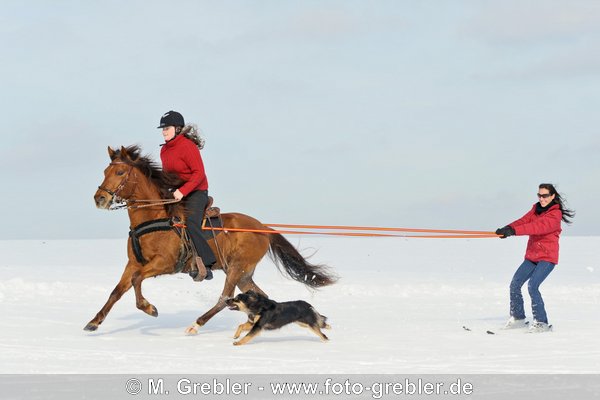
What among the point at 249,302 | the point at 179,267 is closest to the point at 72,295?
the point at 179,267

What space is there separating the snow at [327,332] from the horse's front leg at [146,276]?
0.41 m

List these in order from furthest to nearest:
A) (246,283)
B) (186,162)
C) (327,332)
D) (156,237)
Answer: (246,283)
(327,332)
(186,162)
(156,237)

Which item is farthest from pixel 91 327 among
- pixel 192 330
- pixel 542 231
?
pixel 542 231

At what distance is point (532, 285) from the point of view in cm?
1015

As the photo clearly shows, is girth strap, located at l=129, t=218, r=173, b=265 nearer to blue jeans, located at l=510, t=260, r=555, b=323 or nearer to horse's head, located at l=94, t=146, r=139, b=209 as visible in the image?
horse's head, located at l=94, t=146, r=139, b=209

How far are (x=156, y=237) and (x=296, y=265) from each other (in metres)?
2.33

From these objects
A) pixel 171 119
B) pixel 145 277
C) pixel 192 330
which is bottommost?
pixel 192 330

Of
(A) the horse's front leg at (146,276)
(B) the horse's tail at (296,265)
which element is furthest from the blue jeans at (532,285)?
(A) the horse's front leg at (146,276)

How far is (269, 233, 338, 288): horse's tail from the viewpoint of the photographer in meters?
10.9

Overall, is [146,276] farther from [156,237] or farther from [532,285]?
[532,285]

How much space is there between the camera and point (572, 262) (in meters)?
23.2

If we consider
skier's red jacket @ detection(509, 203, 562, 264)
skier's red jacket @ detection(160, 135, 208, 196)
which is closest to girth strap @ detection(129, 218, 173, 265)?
skier's red jacket @ detection(160, 135, 208, 196)

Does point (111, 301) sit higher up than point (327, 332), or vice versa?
point (111, 301)
